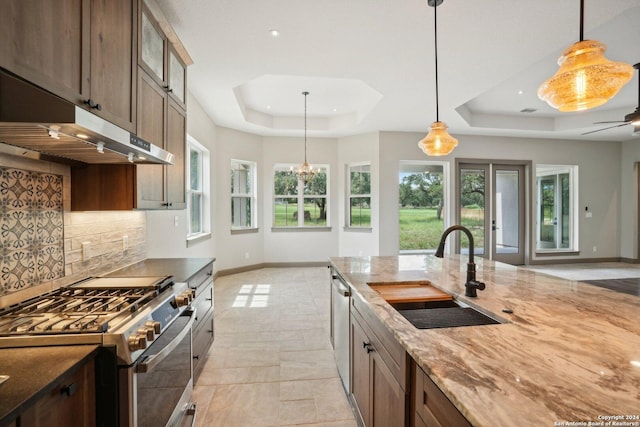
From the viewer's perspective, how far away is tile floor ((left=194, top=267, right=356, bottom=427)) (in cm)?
196

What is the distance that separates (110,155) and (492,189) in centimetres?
685

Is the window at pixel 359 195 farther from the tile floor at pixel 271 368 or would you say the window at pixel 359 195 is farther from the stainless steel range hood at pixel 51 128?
the stainless steel range hood at pixel 51 128

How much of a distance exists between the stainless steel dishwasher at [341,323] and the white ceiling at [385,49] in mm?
2110

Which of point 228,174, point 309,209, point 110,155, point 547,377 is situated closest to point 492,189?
point 309,209

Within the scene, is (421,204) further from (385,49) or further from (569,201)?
(385,49)

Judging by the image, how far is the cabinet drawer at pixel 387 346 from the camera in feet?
3.61

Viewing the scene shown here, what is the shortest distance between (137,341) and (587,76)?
7.59 feet

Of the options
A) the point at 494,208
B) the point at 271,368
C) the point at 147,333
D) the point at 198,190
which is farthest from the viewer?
the point at 494,208

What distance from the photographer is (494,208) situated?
6.37 m

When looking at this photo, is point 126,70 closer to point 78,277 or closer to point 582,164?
point 78,277

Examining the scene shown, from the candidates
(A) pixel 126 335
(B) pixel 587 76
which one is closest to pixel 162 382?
(A) pixel 126 335

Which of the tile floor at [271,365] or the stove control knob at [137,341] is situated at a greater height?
the stove control knob at [137,341]

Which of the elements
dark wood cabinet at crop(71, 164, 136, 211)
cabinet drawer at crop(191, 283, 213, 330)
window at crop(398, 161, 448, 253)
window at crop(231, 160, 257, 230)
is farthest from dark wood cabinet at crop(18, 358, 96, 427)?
window at crop(398, 161, 448, 253)

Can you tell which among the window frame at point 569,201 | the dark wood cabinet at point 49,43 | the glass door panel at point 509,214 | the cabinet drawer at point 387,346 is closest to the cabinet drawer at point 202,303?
the cabinet drawer at point 387,346
